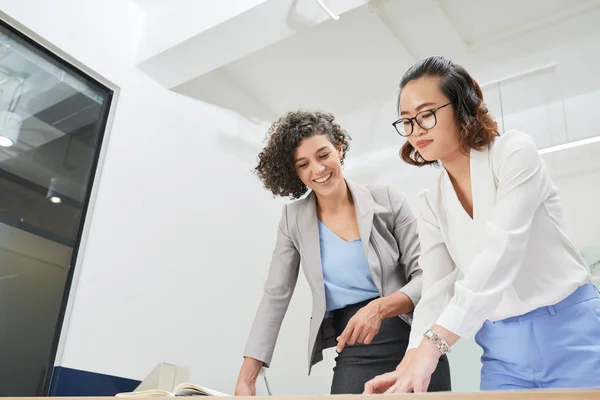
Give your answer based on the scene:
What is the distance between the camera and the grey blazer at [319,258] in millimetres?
1614

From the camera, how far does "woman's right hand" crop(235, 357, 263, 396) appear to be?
5.29 feet

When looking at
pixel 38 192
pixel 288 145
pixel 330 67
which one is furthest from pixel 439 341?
pixel 330 67

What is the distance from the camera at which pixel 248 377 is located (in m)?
1.64

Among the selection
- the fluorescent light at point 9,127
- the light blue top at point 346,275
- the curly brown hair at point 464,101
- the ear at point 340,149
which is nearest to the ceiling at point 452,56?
the fluorescent light at point 9,127

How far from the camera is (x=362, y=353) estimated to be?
5.05ft

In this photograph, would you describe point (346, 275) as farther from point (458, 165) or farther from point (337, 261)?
point (458, 165)

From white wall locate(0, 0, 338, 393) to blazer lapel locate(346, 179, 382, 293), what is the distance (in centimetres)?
131

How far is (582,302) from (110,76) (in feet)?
8.00

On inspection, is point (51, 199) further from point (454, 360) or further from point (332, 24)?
point (454, 360)

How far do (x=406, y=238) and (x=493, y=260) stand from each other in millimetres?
729

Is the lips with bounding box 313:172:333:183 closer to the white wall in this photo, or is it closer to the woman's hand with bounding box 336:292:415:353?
the woman's hand with bounding box 336:292:415:353

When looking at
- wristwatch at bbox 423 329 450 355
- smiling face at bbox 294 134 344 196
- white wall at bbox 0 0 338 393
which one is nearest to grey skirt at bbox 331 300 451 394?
smiling face at bbox 294 134 344 196

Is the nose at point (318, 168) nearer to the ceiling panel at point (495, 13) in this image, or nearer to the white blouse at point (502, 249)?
the white blouse at point (502, 249)

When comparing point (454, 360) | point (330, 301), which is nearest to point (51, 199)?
point (330, 301)
